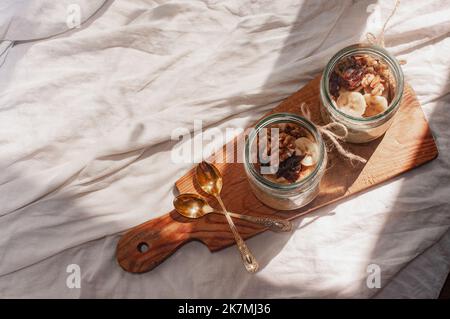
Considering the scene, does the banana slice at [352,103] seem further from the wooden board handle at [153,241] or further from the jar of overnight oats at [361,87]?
the wooden board handle at [153,241]

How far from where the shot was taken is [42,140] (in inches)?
44.4

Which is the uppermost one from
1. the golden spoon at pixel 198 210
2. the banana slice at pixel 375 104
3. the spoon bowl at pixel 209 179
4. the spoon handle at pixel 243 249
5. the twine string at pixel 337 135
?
the banana slice at pixel 375 104

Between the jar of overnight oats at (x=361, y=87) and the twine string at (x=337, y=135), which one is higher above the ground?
the jar of overnight oats at (x=361, y=87)

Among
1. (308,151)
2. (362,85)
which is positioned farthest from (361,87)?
(308,151)

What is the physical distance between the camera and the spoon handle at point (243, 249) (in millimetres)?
1016

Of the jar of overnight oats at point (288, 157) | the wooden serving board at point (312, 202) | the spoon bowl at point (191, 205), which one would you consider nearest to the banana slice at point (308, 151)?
the jar of overnight oats at point (288, 157)

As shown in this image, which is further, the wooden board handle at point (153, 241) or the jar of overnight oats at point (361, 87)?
the wooden board handle at point (153, 241)

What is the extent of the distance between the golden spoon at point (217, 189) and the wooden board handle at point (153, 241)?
8 cm

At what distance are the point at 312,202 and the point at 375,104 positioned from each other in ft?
0.71

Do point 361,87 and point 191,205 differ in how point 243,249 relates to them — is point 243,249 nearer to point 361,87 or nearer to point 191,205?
point 191,205

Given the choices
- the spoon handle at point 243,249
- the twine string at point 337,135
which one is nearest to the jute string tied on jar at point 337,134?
the twine string at point 337,135

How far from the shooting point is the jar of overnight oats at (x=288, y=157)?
35.2 inches
